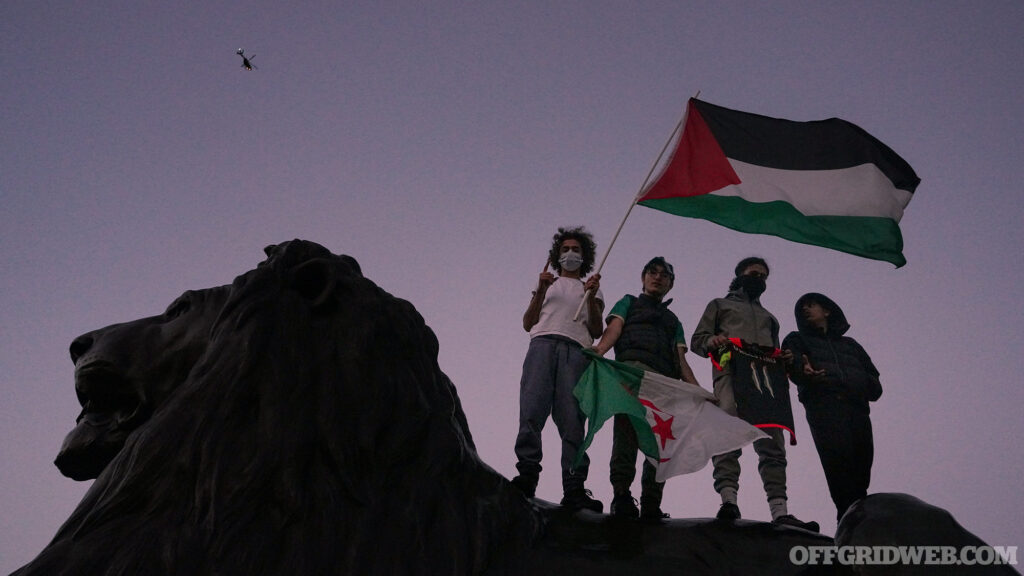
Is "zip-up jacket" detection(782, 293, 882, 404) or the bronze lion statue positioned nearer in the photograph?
the bronze lion statue

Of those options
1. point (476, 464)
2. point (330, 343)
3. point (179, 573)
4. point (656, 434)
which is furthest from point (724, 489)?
point (179, 573)

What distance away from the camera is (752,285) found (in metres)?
6.79

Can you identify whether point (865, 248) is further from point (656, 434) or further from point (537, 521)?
point (537, 521)

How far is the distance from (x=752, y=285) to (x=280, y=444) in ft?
15.6

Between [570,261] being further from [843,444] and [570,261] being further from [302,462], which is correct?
[302,462]

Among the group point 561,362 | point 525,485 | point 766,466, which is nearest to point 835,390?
point 766,466

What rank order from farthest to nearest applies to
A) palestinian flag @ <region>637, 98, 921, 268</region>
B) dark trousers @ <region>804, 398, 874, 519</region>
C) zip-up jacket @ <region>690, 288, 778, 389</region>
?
palestinian flag @ <region>637, 98, 921, 268</region>, zip-up jacket @ <region>690, 288, 778, 389</region>, dark trousers @ <region>804, 398, 874, 519</region>

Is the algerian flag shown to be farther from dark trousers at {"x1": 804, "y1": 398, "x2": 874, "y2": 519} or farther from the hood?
the hood

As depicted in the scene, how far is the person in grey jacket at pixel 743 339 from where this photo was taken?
559 centimetres

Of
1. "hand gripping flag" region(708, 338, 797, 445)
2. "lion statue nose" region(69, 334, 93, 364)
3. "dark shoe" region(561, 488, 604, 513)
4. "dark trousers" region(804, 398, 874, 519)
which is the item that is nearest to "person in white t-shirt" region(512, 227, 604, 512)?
"dark shoe" region(561, 488, 604, 513)

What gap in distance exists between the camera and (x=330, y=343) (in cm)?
345

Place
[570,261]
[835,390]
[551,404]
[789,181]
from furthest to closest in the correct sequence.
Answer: [789,181]
[570,261]
[835,390]
[551,404]

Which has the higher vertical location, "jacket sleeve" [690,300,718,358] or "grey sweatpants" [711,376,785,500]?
"jacket sleeve" [690,300,718,358]

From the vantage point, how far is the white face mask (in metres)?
6.61
